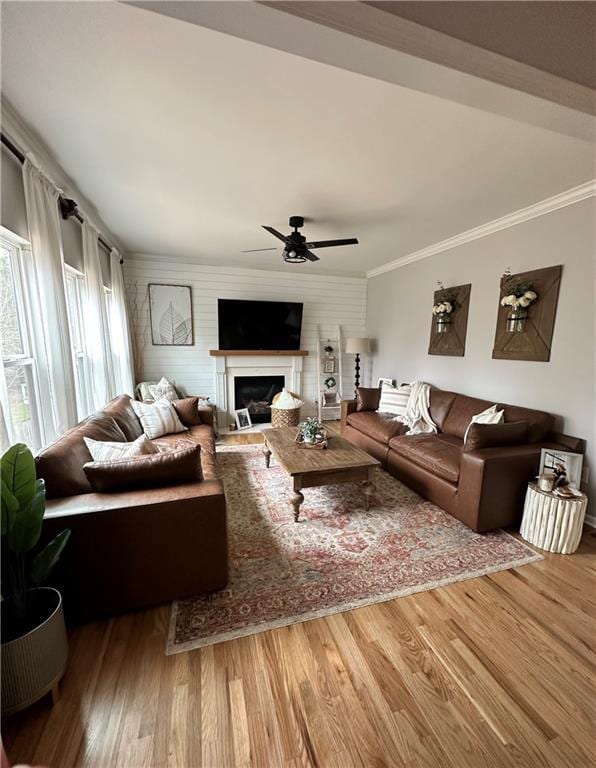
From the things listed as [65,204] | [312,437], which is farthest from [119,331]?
[312,437]

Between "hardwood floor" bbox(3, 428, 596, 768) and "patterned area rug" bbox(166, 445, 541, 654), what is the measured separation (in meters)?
0.11

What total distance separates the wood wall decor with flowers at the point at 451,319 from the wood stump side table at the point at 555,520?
6.42 ft

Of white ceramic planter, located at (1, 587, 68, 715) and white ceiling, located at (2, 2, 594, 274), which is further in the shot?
white ceiling, located at (2, 2, 594, 274)

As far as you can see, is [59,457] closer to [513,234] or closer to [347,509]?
[347,509]

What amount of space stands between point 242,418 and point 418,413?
291 centimetres

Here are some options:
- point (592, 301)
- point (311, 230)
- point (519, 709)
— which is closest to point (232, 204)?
point (311, 230)

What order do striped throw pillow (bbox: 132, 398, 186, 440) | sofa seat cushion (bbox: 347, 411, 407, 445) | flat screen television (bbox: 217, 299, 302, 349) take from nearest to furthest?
striped throw pillow (bbox: 132, 398, 186, 440) → sofa seat cushion (bbox: 347, 411, 407, 445) → flat screen television (bbox: 217, 299, 302, 349)

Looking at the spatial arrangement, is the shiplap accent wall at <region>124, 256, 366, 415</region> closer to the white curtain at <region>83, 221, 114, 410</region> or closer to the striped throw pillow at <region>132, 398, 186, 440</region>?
the white curtain at <region>83, 221, 114, 410</region>

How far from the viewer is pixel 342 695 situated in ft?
4.37

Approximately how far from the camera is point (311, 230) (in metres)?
3.64

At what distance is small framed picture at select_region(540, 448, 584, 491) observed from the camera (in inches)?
92.8

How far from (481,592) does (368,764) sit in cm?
116

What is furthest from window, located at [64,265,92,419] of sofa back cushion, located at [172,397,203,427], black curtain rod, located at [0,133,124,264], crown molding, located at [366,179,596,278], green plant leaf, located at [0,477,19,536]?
crown molding, located at [366,179,596,278]

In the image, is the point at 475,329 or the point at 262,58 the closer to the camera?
the point at 262,58
